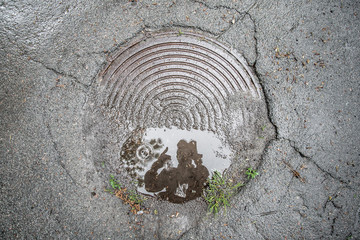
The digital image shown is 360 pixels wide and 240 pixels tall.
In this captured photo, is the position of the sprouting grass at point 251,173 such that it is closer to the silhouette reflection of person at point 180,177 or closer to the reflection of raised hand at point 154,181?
the silhouette reflection of person at point 180,177

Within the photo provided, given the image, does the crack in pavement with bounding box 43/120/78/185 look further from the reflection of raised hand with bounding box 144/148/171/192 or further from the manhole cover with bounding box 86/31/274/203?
the reflection of raised hand with bounding box 144/148/171/192

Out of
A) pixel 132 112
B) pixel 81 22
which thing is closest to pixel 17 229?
pixel 132 112

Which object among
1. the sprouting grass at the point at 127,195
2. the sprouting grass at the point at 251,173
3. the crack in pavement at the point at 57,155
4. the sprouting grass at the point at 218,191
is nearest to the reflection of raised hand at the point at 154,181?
the sprouting grass at the point at 127,195

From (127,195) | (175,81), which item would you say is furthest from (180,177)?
(175,81)

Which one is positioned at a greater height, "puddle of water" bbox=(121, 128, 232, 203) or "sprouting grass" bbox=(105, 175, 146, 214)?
"puddle of water" bbox=(121, 128, 232, 203)

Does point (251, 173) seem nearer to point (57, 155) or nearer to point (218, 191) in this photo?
point (218, 191)

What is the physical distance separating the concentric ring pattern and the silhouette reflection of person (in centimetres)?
30

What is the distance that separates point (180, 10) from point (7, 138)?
215 centimetres

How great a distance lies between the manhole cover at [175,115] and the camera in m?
2.08

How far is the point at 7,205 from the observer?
198 centimetres

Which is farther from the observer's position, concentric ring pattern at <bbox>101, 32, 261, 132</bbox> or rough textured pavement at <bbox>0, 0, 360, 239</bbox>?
concentric ring pattern at <bbox>101, 32, 261, 132</bbox>

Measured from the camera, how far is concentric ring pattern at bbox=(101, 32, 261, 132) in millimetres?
2131

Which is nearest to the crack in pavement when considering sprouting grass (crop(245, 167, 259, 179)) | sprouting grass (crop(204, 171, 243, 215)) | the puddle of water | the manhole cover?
the manhole cover

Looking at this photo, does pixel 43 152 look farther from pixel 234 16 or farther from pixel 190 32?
pixel 234 16
